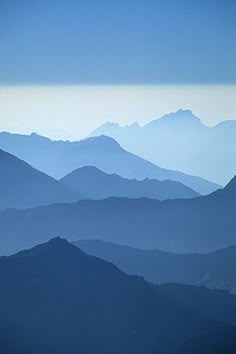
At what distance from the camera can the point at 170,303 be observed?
95.8 ft

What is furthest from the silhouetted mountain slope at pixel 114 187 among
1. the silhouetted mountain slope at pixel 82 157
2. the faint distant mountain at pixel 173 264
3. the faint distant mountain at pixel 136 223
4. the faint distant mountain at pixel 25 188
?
the silhouetted mountain slope at pixel 82 157

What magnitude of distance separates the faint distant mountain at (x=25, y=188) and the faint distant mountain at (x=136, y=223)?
12.0m

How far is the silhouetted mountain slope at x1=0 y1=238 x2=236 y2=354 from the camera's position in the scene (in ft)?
79.9

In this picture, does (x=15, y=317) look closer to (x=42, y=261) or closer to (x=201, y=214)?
(x=42, y=261)

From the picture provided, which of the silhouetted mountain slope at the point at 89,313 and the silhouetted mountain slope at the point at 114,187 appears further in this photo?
the silhouetted mountain slope at the point at 114,187

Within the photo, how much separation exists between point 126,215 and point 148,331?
34.7 meters

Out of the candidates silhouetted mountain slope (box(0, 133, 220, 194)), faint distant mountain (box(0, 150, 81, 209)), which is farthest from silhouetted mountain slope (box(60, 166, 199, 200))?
silhouetted mountain slope (box(0, 133, 220, 194))

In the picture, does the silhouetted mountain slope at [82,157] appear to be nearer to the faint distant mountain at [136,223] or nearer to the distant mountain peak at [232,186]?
the distant mountain peak at [232,186]

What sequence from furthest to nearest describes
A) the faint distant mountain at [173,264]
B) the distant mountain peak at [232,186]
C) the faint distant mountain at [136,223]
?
the distant mountain peak at [232,186], the faint distant mountain at [136,223], the faint distant mountain at [173,264]

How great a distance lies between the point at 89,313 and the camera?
2700 cm

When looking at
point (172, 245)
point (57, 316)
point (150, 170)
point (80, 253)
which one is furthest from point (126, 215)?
point (150, 170)

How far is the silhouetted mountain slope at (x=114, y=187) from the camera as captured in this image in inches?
3236

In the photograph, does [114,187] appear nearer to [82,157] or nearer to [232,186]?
[232,186]

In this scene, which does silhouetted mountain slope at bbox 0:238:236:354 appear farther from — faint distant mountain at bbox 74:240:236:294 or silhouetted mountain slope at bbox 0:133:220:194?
silhouetted mountain slope at bbox 0:133:220:194
